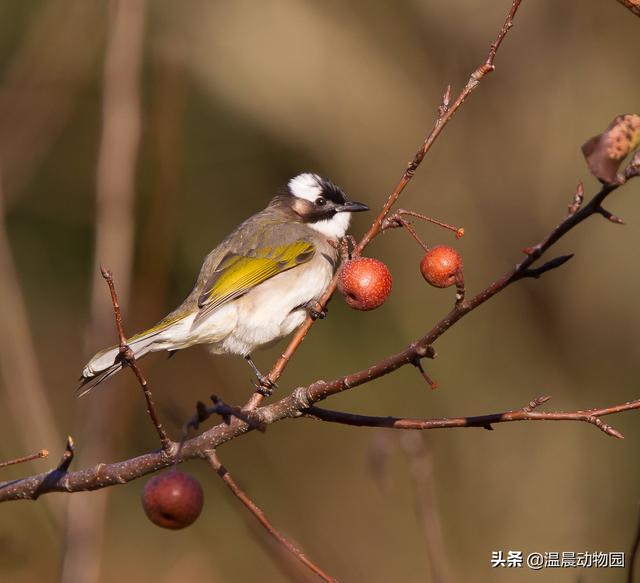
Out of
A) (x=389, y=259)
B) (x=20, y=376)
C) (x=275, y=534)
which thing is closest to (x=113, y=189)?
(x=20, y=376)

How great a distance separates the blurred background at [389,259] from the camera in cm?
671

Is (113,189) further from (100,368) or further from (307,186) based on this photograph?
(307,186)

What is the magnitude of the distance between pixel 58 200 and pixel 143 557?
3.43 metres

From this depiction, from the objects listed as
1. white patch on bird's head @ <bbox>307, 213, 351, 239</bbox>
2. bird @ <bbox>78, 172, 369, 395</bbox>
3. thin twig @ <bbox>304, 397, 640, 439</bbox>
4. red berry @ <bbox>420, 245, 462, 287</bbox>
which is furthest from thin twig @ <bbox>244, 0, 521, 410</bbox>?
white patch on bird's head @ <bbox>307, 213, 351, 239</bbox>

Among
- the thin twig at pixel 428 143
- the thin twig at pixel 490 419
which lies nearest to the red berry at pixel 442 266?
the thin twig at pixel 428 143

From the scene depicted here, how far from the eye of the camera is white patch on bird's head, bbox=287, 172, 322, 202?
5238 mm

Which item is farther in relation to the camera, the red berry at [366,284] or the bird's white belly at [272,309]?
the bird's white belly at [272,309]

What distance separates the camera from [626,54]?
7.77m

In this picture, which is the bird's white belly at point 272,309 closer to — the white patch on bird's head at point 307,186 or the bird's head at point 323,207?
the bird's head at point 323,207

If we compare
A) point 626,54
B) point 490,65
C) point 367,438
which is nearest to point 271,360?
point 367,438

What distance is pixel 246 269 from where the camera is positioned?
4625 mm

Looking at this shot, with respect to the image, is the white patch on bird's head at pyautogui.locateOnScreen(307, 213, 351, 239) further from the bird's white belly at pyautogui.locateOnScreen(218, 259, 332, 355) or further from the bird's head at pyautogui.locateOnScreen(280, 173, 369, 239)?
the bird's white belly at pyautogui.locateOnScreen(218, 259, 332, 355)

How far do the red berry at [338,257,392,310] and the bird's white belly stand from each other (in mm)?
1618

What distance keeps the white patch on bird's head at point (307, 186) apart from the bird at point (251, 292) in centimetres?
25
